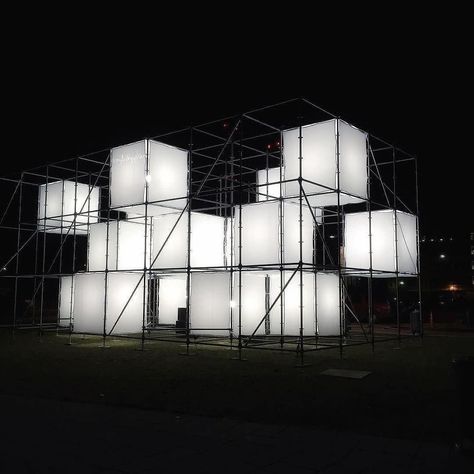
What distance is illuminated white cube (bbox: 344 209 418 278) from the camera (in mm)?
17375

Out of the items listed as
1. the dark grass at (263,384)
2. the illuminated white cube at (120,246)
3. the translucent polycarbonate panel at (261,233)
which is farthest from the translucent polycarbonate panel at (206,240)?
the dark grass at (263,384)

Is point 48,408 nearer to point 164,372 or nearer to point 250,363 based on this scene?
point 164,372

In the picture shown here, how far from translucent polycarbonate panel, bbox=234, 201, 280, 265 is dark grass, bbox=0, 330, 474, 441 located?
108 inches

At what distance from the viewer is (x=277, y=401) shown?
8.75m

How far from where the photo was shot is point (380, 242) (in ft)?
57.5

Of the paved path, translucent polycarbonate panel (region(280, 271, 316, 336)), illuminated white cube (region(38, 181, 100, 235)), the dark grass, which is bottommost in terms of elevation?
the dark grass

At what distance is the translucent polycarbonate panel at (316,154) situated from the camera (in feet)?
49.4

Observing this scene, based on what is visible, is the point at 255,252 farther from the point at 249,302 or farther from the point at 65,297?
the point at 65,297

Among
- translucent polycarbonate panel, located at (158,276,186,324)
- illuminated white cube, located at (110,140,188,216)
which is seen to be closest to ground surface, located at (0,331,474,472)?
illuminated white cube, located at (110,140,188,216)

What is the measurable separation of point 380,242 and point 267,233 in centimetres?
451

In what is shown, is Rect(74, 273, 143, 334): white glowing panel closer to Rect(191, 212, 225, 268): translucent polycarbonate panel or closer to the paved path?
Rect(191, 212, 225, 268): translucent polycarbonate panel

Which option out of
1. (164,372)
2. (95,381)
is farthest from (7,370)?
(164,372)

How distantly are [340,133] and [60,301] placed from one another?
12669 millimetres

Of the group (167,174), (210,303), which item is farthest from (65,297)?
(210,303)
